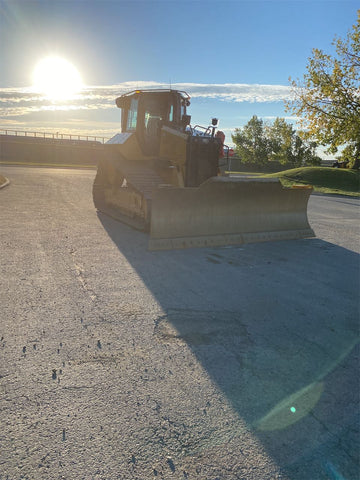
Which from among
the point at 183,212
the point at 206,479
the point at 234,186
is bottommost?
the point at 206,479

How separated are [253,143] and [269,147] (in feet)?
10.6

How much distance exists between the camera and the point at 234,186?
727 cm

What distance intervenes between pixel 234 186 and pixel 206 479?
592 centimetres

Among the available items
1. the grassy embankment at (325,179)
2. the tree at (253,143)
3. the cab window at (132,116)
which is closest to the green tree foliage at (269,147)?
the tree at (253,143)

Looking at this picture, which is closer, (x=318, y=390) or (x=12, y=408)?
(x=12, y=408)

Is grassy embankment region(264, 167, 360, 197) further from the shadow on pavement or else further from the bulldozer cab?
the shadow on pavement

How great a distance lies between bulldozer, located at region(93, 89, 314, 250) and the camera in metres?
6.75

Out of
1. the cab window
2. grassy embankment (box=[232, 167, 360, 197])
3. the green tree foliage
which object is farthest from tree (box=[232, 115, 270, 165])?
the cab window

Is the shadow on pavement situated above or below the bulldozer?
below

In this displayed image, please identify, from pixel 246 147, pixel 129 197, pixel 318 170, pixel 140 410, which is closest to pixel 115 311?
pixel 140 410

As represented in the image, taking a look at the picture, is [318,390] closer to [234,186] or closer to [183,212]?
[183,212]

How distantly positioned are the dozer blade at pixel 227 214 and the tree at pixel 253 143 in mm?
52490

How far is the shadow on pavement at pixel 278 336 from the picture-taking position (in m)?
2.22

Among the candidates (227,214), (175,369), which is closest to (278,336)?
(175,369)
